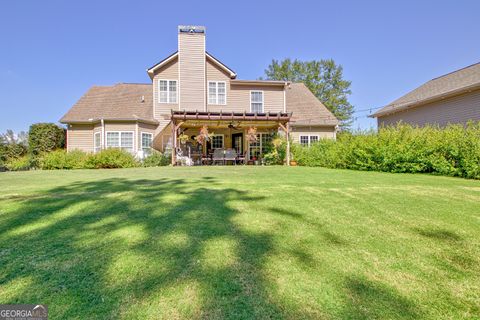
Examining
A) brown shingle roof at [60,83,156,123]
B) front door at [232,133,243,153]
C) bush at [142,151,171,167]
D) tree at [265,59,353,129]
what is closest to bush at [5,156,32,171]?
brown shingle roof at [60,83,156,123]

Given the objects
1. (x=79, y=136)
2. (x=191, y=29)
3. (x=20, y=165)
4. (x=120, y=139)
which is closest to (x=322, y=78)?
(x=191, y=29)

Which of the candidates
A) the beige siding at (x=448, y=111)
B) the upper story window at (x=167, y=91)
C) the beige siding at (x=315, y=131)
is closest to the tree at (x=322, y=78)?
the beige siding at (x=448, y=111)

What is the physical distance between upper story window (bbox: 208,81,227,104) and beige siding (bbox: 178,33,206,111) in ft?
1.80

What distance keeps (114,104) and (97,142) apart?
2.96 m

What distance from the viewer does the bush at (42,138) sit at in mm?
16141

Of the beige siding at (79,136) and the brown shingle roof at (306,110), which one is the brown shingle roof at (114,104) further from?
the brown shingle roof at (306,110)

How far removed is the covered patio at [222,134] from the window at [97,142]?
175 inches

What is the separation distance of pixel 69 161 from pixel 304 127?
48.9ft

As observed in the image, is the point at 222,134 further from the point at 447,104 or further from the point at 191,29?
the point at 447,104

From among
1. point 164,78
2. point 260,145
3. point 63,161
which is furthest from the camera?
point 260,145

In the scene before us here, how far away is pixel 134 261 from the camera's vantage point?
225 cm

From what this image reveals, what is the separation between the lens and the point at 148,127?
648 inches

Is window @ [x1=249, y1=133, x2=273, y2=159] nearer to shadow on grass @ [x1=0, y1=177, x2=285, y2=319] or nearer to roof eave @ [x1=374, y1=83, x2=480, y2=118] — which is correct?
roof eave @ [x1=374, y1=83, x2=480, y2=118]

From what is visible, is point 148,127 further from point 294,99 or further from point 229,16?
point 294,99
